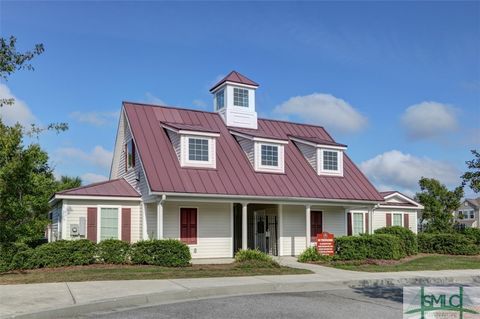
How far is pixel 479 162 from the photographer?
19.6m

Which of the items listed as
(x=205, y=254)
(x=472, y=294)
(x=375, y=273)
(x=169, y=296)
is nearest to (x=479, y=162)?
(x=375, y=273)


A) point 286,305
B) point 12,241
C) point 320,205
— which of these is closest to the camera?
point 286,305

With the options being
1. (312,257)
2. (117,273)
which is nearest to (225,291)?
(117,273)

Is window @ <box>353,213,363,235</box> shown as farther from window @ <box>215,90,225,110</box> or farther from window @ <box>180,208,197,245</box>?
window @ <box>180,208,197,245</box>

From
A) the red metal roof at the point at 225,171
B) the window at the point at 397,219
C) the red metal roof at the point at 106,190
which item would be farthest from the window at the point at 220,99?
the window at the point at 397,219

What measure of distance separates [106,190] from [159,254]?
15.4 feet

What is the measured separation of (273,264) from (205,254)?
4.79 meters

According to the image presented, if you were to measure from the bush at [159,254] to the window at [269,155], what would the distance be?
7031 mm

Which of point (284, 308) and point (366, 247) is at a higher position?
point (366, 247)

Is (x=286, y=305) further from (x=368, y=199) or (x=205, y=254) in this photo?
(x=368, y=199)

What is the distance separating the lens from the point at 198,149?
2258 cm

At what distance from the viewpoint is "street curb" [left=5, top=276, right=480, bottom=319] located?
32.3ft

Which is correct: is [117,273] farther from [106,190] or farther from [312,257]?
[312,257]

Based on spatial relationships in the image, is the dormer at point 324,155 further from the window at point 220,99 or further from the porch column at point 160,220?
the porch column at point 160,220
